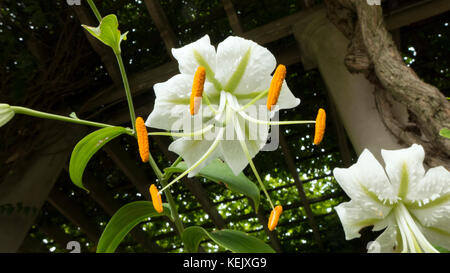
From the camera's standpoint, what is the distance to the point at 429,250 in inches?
14.0

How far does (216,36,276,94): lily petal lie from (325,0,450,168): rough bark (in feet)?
1.81

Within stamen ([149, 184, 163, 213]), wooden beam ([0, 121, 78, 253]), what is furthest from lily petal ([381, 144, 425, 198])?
wooden beam ([0, 121, 78, 253])

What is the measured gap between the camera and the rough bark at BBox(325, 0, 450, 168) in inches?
34.4

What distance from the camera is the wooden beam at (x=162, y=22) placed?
1814 mm

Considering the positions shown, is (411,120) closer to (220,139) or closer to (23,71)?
(220,139)

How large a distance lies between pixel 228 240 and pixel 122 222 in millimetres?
125

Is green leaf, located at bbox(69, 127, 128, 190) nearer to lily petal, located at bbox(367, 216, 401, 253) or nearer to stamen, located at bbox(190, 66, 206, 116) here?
stamen, located at bbox(190, 66, 206, 116)

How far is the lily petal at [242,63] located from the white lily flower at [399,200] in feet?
0.42

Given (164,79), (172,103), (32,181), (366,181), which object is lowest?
(32,181)

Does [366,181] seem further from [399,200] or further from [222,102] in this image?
[222,102]

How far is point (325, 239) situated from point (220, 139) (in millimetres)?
3105

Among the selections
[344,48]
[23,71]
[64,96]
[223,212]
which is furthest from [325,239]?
[23,71]

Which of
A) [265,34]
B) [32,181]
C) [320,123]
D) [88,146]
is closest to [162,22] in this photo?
[265,34]

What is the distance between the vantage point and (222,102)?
0.44 m
